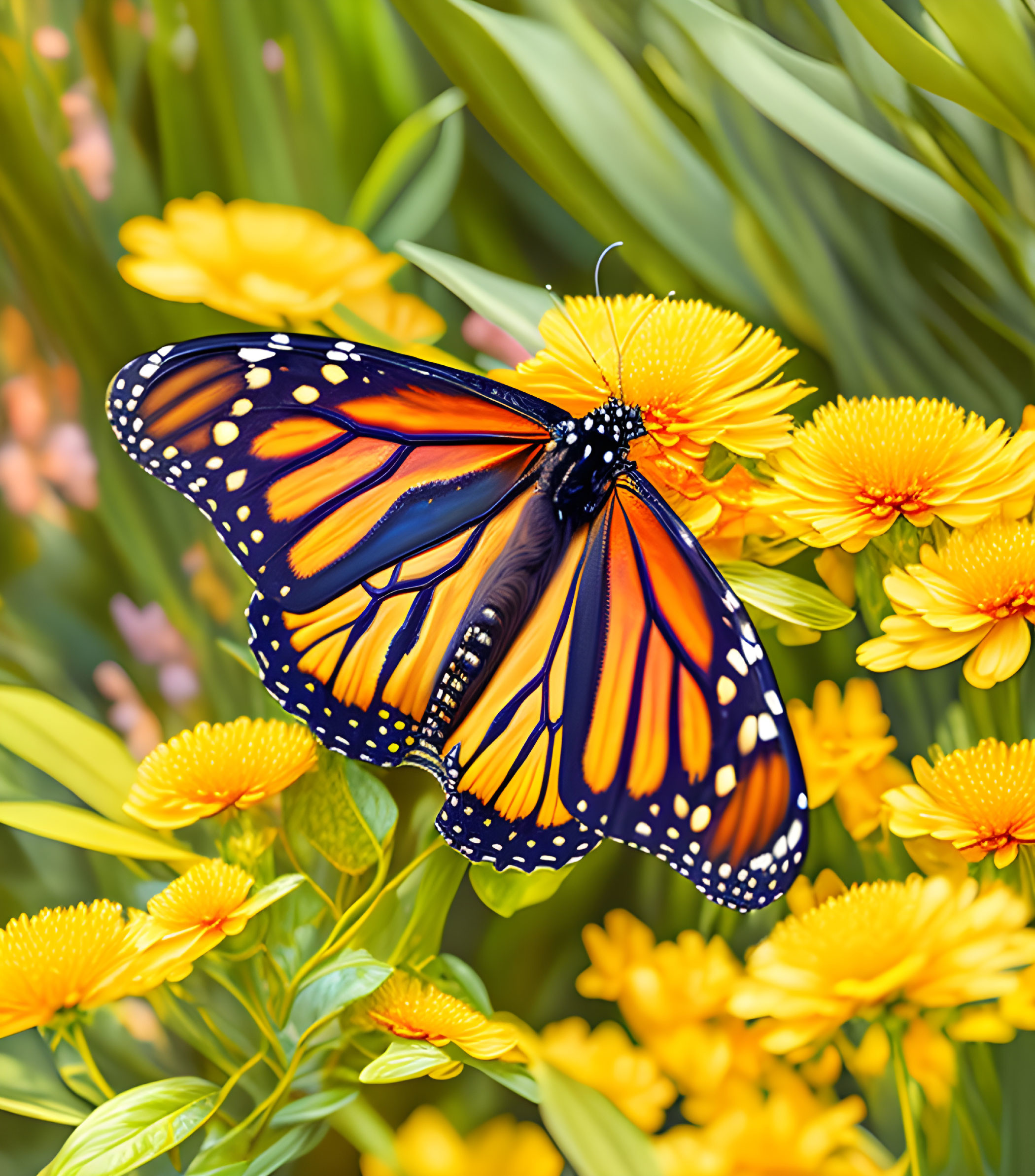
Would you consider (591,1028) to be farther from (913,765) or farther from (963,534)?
(963,534)

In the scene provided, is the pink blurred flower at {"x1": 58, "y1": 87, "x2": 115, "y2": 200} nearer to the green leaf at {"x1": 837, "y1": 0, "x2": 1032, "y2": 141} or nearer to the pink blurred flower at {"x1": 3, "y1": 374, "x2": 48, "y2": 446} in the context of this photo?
the pink blurred flower at {"x1": 3, "y1": 374, "x2": 48, "y2": 446}

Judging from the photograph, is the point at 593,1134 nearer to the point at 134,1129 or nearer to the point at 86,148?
the point at 134,1129

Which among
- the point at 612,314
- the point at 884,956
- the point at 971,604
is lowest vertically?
the point at 884,956

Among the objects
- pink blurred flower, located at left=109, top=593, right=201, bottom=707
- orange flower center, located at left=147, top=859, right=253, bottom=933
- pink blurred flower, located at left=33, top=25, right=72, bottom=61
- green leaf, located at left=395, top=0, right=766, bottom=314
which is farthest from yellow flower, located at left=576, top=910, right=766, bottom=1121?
pink blurred flower, located at left=33, top=25, right=72, bottom=61

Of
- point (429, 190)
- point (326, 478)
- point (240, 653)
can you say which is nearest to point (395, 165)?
point (429, 190)

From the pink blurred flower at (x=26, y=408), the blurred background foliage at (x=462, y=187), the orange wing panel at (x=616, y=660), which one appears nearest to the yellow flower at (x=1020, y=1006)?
the orange wing panel at (x=616, y=660)

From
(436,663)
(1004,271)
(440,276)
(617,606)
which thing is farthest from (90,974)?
(1004,271)
